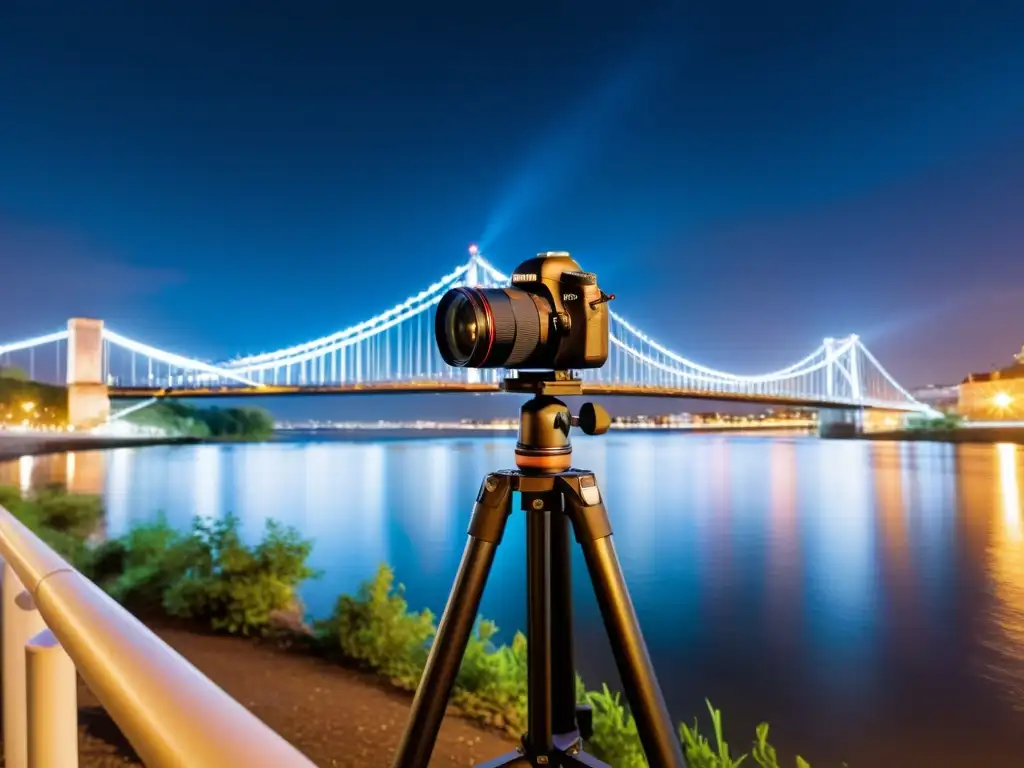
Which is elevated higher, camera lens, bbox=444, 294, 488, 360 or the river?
camera lens, bbox=444, 294, 488, 360

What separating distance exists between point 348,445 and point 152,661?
56517 mm

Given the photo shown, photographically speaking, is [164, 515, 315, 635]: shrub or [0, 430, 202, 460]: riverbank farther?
[0, 430, 202, 460]: riverbank

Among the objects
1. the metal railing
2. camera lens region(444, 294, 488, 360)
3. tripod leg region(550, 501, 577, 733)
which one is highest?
camera lens region(444, 294, 488, 360)

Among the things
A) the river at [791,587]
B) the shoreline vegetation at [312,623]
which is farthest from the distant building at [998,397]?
the shoreline vegetation at [312,623]

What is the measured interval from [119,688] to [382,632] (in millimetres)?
2626

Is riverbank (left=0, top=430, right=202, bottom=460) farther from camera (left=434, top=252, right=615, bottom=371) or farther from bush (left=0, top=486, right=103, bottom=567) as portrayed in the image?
camera (left=434, top=252, right=615, bottom=371)

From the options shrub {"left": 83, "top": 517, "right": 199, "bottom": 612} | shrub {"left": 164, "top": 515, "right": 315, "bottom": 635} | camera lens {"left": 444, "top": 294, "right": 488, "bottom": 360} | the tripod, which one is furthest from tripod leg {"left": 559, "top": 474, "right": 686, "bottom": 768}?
shrub {"left": 83, "top": 517, "right": 199, "bottom": 612}

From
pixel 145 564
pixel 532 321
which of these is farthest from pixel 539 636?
pixel 145 564

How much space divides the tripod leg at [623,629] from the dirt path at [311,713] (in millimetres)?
1175

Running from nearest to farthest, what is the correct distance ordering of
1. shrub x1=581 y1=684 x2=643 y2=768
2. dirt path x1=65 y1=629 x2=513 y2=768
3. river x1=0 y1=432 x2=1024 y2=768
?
dirt path x1=65 y1=629 x2=513 y2=768
shrub x1=581 y1=684 x2=643 y2=768
river x1=0 y1=432 x2=1024 y2=768

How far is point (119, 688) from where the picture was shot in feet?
1.59

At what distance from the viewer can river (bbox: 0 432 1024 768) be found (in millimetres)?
4434

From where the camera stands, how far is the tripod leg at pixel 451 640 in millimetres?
1134

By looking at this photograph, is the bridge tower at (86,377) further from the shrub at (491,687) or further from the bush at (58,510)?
the shrub at (491,687)
